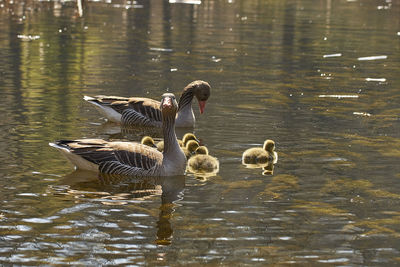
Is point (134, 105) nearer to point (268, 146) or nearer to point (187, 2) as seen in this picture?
point (268, 146)

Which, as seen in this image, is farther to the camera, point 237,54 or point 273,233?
point 237,54

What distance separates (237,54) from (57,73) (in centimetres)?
996

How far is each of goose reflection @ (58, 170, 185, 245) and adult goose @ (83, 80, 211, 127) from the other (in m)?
4.93

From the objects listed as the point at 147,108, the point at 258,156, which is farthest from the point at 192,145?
the point at 147,108

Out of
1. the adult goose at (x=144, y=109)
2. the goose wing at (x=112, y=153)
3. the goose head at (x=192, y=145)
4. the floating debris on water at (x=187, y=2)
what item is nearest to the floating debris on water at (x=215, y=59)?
the adult goose at (x=144, y=109)

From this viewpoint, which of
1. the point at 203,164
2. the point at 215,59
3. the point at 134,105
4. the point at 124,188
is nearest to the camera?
the point at 124,188

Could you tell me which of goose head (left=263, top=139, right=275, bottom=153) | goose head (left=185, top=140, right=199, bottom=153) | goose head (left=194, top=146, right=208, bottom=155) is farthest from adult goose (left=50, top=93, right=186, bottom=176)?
goose head (left=263, top=139, right=275, bottom=153)

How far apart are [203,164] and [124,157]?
1656mm

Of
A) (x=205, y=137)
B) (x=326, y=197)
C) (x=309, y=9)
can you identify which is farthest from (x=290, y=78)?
(x=309, y=9)

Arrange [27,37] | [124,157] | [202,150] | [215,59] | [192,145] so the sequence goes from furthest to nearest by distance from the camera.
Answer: [27,37], [215,59], [192,145], [202,150], [124,157]

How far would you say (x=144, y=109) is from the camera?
19969mm

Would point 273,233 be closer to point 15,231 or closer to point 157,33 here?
point 15,231

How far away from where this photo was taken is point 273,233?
456 inches

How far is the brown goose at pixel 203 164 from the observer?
15.4 metres
